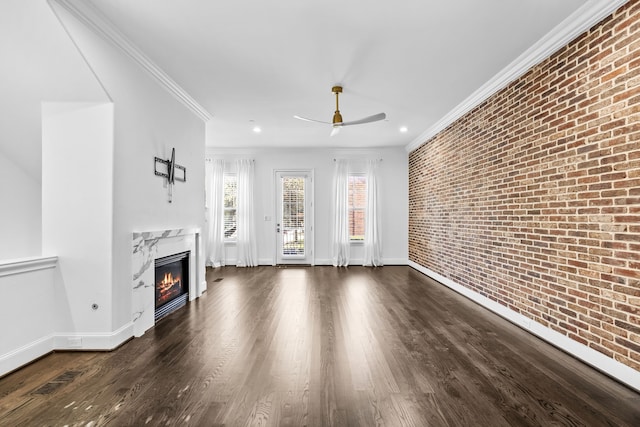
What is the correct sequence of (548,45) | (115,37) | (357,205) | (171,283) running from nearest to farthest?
(115,37) → (548,45) → (171,283) → (357,205)

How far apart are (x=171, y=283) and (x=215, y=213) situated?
140 inches

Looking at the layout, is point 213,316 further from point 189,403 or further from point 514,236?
point 514,236

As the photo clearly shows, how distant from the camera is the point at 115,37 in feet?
8.75

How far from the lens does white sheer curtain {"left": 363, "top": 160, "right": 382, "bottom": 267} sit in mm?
7188

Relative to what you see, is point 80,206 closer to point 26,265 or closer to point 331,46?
point 26,265

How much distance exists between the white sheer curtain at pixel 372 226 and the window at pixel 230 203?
3.12m

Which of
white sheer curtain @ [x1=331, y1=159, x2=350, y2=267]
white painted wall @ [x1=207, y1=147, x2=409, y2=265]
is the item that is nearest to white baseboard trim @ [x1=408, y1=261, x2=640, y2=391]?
white painted wall @ [x1=207, y1=147, x2=409, y2=265]

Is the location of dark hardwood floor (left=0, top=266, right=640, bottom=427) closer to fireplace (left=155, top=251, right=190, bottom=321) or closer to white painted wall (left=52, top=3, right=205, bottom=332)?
fireplace (left=155, top=251, right=190, bottom=321)

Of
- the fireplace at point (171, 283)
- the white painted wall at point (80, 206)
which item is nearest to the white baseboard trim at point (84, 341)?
the white painted wall at point (80, 206)

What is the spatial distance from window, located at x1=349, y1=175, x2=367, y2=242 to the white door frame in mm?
907

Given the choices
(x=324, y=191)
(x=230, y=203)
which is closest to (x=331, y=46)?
(x=324, y=191)

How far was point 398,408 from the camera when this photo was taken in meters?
1.84

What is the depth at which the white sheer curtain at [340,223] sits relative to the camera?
720cm

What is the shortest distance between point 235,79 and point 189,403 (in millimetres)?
3224
